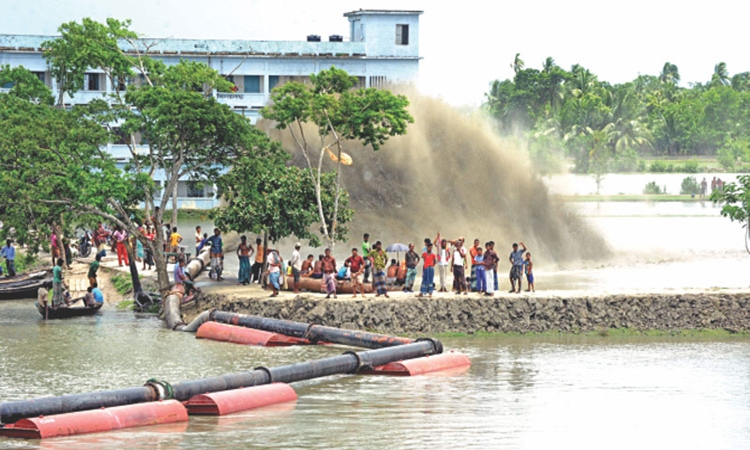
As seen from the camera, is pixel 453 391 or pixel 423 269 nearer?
pixel 453 391

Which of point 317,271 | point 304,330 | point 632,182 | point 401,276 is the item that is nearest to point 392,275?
point 401,276

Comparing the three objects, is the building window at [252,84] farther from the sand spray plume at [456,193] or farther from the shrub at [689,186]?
the shrub at [689,186]

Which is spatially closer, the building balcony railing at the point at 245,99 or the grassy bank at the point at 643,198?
the building balcony railing at the point at 245,99


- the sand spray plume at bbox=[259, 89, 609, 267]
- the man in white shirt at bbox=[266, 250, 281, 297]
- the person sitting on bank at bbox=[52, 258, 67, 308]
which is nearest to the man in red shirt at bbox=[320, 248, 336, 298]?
the man in white shirt at bbox=[266, 250, 281, 297]

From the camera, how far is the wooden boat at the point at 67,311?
3619 cm

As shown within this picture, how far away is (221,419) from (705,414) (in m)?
9.08

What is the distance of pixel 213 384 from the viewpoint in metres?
22.6

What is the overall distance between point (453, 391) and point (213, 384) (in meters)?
5.06

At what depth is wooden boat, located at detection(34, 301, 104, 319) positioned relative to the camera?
36.2 meters

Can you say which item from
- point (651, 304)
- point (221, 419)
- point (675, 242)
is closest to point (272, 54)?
point (675, 242)

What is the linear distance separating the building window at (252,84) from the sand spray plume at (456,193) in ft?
78.2

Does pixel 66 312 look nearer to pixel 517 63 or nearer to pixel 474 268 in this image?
pixel 474 268

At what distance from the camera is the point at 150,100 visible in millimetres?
35406

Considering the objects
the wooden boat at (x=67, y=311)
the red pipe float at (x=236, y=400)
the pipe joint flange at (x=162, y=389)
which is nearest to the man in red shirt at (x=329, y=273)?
the wooden boat at (x=67, y=311)
